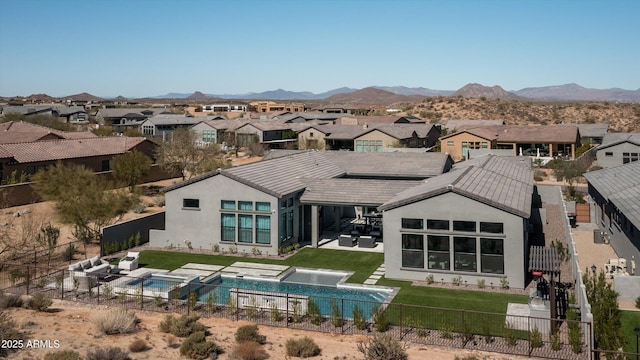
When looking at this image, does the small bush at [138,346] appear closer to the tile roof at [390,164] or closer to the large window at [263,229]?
the large window at [263,229]

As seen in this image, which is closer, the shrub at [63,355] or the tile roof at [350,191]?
the shrub at [63,355]

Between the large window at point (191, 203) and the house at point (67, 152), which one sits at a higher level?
the house at point (67, 152)

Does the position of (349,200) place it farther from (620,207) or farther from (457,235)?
(620,207)

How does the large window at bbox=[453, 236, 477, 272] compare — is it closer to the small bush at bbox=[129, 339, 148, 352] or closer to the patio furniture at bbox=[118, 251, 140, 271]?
the small bush at bbox=[129, 339, 148, 352]

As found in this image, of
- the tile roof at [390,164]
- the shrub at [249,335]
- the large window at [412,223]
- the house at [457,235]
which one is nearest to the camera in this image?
the shrub at [249,335]

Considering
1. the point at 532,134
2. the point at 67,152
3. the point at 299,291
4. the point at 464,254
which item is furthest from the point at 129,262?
the point at 532,134

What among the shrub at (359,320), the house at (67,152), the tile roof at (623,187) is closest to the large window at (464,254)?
the tile roof at (623,187)

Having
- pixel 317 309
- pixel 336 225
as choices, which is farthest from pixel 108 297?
pixel 336 225
